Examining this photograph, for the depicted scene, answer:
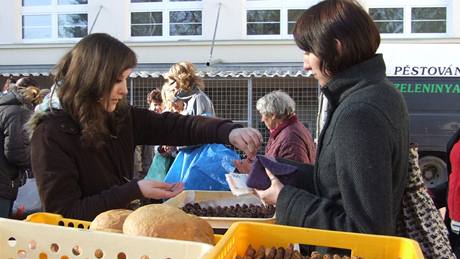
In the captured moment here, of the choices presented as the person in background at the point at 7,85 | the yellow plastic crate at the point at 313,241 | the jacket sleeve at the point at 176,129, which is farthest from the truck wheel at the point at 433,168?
the yellow plastic crate at the point at 313,241

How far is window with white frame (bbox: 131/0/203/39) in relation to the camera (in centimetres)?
1363

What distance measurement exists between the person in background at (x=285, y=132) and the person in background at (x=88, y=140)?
189 cm

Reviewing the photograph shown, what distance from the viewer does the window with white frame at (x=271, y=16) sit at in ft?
43.4

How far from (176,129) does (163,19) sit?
11.6 meters

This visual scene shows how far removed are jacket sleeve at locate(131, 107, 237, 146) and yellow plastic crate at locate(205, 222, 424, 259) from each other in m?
1.26

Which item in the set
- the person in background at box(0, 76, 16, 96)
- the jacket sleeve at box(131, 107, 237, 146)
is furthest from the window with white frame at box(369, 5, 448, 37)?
the jacket sleeve at box(131, 107, 237, 146)

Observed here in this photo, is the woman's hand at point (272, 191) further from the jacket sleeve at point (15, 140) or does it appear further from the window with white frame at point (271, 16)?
the window with white frame at point (271, 16)

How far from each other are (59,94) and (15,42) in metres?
12.8

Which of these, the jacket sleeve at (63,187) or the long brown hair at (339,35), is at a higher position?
the long brown hair at (339,35)

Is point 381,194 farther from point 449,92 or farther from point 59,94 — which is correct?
point 449,92

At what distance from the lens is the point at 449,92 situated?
9031 mm

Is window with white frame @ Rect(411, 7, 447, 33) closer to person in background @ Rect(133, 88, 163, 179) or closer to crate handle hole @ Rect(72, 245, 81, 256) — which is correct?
person in background @ Rect(133, 88, 163, 179)

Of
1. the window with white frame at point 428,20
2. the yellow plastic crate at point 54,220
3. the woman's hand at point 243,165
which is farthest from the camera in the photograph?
the window with white frame at point 428,20

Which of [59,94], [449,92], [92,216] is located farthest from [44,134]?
[449,92]
